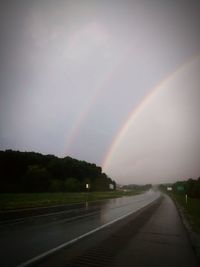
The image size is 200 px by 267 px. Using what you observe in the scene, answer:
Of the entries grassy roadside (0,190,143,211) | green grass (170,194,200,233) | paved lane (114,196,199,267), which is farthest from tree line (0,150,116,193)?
paved lane (114,196,199,267)

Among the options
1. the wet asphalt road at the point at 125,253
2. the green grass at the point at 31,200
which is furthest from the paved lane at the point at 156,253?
the green grass at the point at 31,200

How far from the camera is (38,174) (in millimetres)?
89000

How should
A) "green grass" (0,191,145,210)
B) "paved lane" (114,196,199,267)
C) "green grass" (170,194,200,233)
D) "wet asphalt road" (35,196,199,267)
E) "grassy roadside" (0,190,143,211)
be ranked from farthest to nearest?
"green grass" (0,191,145,210)
"grassy roadside" (0,190,143,211)
"green grass" (170,194,200,233)
"paved lane" (114,196,199,267)
"wet asphalt road" (35,196,199,267)

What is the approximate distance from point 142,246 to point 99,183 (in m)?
134

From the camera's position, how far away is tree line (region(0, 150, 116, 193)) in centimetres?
8684

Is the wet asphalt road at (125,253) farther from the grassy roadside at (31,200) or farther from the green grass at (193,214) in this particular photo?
the grassy roadside at (31,200)

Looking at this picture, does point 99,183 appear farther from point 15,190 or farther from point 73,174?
point 15,190

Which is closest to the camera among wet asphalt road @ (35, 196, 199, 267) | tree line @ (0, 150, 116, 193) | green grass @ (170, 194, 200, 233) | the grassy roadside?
wet asphalt road @ (35, 196, 199, 267)

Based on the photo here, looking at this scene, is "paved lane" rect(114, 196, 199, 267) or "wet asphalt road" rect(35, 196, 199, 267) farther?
"paved lane" rect(114, 196, 199, 267)

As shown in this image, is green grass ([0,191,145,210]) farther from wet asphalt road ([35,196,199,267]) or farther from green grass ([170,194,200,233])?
wet asphalt road ([35,196,199,267])

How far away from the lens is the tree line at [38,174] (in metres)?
86.8

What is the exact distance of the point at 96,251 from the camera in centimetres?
1106

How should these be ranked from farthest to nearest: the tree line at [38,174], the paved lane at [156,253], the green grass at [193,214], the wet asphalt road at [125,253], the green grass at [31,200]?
the tree line at [38,174] < the green grass at [31,200] < the green grass at [193,214] < the paved lane at [156,253] < the wet asphalt road at [125,253]

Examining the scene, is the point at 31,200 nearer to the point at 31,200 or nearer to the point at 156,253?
the point at 31,200
